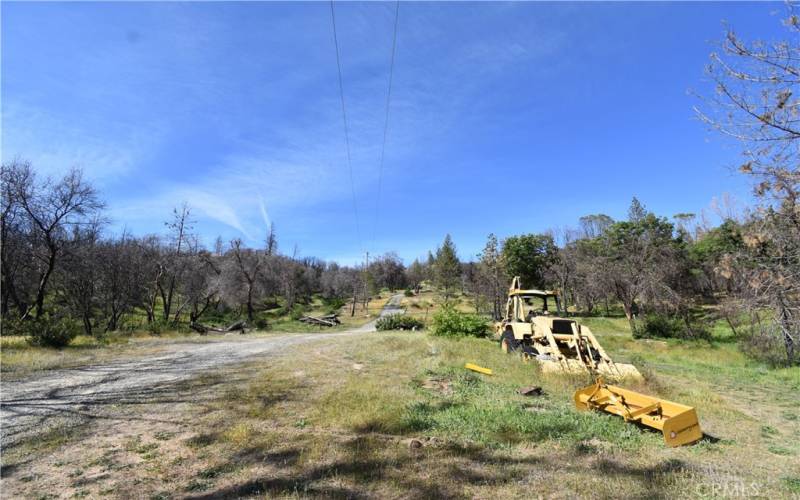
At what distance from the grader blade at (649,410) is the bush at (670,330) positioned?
828 inches

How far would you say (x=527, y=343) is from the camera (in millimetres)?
13383

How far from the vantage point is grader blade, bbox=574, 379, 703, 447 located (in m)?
5.45

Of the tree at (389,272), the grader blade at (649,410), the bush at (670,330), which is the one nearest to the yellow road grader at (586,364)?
the grader blade at (649,410)

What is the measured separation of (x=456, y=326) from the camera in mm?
19047

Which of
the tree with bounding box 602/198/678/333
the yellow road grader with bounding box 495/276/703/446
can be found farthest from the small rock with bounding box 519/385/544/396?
the tree with bounding box 602/198/678/333

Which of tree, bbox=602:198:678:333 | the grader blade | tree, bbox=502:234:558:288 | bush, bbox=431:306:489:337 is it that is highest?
tree, bbox=502:234:558:288

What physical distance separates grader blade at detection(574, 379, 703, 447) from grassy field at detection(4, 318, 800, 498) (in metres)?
0.18

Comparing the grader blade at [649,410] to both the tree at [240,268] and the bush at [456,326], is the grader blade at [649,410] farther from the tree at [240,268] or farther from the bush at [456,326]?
the tree at [240,268]

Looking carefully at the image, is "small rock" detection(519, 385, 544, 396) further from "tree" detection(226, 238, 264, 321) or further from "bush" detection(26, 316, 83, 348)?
"tree" detection(226, 238, 264, 321)

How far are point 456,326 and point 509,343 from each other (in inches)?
197

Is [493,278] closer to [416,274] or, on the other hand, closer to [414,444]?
[414,444]

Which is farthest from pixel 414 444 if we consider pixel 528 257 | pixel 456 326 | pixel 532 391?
pixel 528 257

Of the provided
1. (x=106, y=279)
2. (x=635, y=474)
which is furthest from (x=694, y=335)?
(x=106, y=279)

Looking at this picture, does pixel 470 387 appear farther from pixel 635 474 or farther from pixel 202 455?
pixel 202 455
